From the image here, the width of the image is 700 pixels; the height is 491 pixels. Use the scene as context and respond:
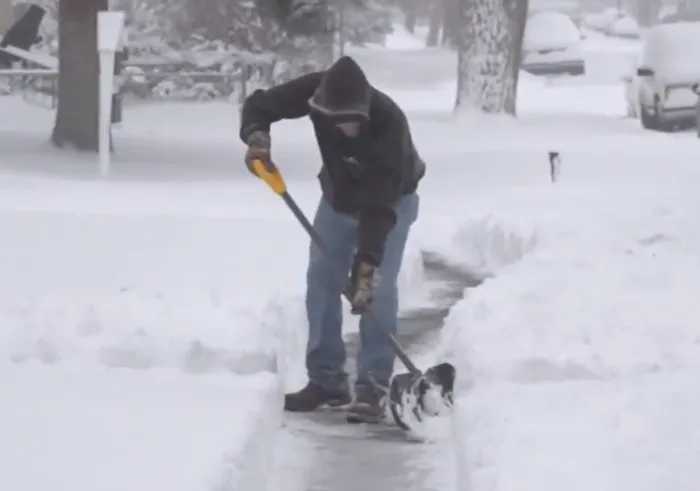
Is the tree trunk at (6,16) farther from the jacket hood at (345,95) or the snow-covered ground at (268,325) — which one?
the jacket hood at (345,95)

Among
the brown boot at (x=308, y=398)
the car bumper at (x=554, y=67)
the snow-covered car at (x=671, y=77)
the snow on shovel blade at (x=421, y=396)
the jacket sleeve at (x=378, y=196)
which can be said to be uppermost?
the jacket sleeve at (x=378, y=196)

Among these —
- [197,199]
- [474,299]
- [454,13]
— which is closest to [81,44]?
[197,199]

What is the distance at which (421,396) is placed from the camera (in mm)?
6270

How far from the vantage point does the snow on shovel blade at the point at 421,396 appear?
6.27 metres

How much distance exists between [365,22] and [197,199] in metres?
26.1

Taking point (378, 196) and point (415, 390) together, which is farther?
point (415, 390)

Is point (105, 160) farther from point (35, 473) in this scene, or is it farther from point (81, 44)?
point (35, 473)

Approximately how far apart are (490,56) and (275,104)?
18.0 m

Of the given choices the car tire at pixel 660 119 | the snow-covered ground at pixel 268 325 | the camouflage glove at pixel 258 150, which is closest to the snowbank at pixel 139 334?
the snow-covered ground at pixel 268 325

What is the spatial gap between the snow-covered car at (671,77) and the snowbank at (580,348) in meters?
11.3

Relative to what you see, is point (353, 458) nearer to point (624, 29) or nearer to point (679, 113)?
point (679, 113)

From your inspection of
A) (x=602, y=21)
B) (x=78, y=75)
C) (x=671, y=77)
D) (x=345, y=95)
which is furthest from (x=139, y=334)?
(x=602, y=21)

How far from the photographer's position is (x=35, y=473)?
4.60 metres

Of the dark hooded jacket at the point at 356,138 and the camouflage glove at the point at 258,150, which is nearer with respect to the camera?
the dark hooded jacket at the point at 356,138
